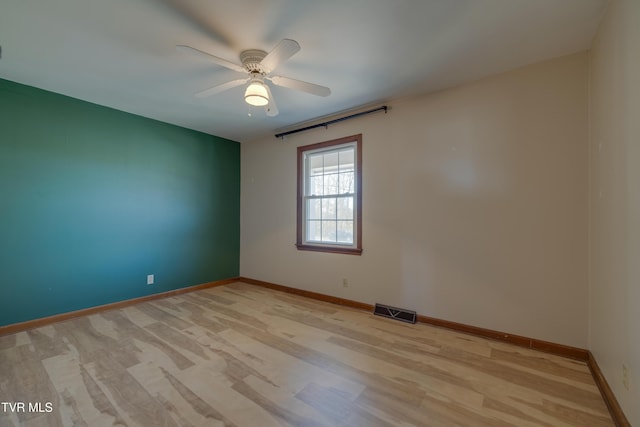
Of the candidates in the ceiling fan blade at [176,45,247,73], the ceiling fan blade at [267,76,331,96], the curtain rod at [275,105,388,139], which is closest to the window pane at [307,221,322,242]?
the curtain rod at [275,105,388,139]

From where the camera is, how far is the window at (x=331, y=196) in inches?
135

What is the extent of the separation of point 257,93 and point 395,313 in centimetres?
266

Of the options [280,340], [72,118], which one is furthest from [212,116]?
[280,340]

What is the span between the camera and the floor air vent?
291cm

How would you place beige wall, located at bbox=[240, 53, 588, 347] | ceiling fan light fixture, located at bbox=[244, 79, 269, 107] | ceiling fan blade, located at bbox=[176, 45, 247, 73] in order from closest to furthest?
ceiling fan blade, located at bbox=[176, 45, 247, 73]
ceiling fan light fixture, located at bbox=[244, 79, 269, 107]
beige wall, located at bbox=[240, 53, 588, 347]

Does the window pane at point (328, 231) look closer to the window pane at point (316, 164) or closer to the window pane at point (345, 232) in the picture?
the window pane at point (345, 232)

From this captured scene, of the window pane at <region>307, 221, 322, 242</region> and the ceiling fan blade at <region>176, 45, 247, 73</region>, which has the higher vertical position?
the ceiling fan blade at <region>176, 45, 247, 73</region>

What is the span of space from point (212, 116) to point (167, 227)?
174cm

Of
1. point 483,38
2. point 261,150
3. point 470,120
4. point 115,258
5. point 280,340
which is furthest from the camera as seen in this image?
point 261,150

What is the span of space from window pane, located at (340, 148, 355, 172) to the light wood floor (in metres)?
1.97

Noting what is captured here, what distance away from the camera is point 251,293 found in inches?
158

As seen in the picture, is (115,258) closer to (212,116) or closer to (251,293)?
(251,293)

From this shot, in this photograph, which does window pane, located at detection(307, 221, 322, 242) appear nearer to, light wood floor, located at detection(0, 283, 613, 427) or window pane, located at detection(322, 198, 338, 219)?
window pane, located at detection(322, 198, 338, 219)

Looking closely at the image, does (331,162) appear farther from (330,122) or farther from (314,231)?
(314,231)
